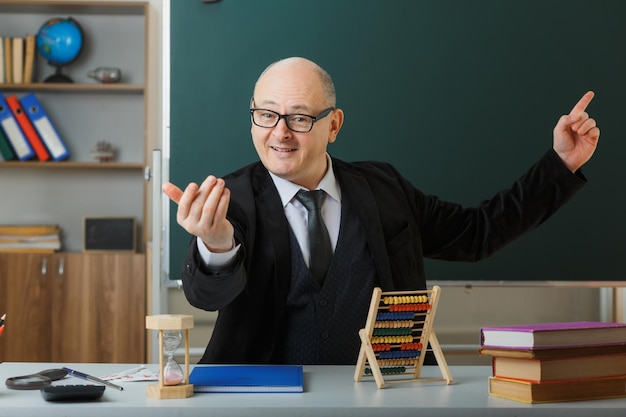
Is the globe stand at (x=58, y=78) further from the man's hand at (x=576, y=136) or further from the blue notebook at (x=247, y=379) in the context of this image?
the blue notebook at (x=247, y=379)

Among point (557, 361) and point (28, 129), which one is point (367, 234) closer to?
point (557, 361)

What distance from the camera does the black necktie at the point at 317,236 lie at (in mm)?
2176

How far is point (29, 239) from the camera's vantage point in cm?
458

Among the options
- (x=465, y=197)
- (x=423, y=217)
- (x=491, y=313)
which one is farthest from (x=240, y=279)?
(x=491, y=313)

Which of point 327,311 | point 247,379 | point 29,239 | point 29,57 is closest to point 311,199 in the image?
point 327,311

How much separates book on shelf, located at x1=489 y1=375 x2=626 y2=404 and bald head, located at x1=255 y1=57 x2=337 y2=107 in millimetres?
1036

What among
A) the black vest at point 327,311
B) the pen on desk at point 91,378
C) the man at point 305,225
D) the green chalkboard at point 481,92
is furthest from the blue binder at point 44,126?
the pen on desk at point 91,378

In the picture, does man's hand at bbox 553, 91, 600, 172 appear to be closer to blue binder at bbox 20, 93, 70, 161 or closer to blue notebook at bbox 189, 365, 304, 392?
blue notebook at bbox 189, 365, 304, 392

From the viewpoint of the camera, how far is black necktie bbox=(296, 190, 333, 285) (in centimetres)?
218

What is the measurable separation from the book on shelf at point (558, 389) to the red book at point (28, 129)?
3737 mm

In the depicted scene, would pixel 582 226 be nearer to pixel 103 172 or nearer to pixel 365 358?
pixel 365 358

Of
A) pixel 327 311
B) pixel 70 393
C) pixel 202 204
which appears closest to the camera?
pixel 70 393

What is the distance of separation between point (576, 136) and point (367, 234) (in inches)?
25.8

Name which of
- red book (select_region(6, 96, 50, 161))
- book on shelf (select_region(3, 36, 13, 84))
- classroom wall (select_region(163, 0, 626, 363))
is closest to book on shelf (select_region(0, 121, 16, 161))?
red book (select_region(6, 96, 50, 161))
